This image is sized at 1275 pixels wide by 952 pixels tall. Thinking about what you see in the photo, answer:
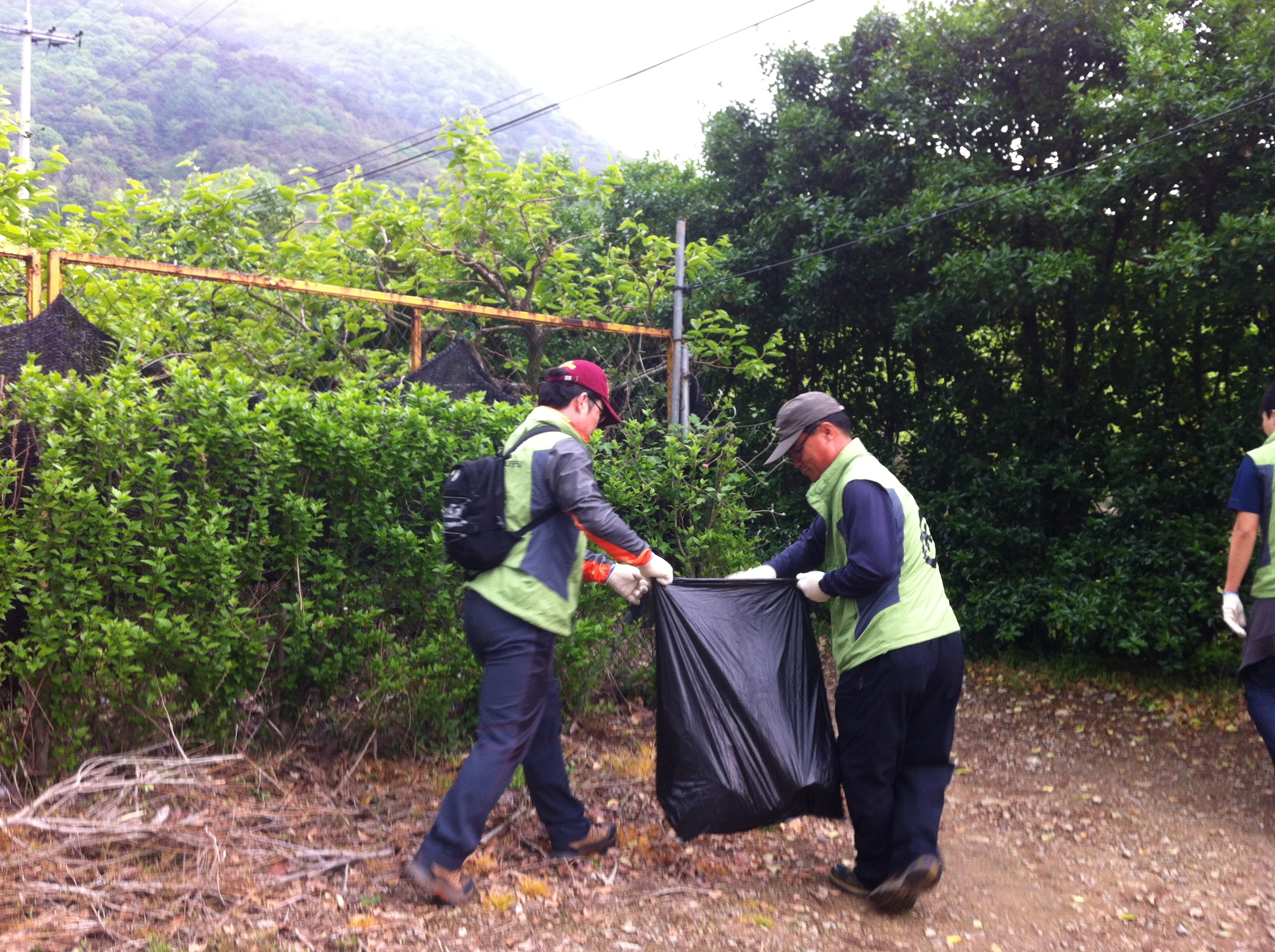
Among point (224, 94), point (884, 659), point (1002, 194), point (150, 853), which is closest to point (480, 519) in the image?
point (884, 659)

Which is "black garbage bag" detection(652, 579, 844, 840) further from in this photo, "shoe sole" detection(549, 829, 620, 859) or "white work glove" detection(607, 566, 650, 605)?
"shoe sole" detection(549, 829, 620, 859)

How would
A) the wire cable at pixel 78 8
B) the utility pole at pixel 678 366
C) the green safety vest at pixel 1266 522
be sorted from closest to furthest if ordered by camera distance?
the green safety vest at pixel 1266 522, the utility pole at pixel 678 366, the wire cable at pixel 78 8

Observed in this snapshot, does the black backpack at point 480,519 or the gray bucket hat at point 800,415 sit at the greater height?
the gray bucket hat at point 800,415

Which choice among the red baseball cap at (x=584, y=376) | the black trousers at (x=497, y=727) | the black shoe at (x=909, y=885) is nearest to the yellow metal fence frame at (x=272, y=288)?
the red baseball cap at (x=584, y=376)

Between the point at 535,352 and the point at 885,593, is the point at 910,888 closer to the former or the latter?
the point at 885,593

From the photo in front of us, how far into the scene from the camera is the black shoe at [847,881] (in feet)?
10.7

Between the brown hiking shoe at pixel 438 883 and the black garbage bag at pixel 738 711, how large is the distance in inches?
27.8

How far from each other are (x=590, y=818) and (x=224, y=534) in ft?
5.54

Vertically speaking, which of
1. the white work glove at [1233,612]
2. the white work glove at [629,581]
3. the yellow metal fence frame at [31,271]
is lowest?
the white work glove at [1233,612]

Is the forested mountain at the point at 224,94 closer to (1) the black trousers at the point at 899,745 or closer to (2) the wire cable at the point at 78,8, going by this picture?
(2) the wire cable at the point at 78,8

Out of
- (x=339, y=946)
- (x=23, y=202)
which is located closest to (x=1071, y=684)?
(x=339, y=946)

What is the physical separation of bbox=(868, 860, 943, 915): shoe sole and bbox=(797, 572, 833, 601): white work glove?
2.81ft

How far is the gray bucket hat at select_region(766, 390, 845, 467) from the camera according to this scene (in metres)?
3.23

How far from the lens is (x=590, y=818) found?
146 inches
